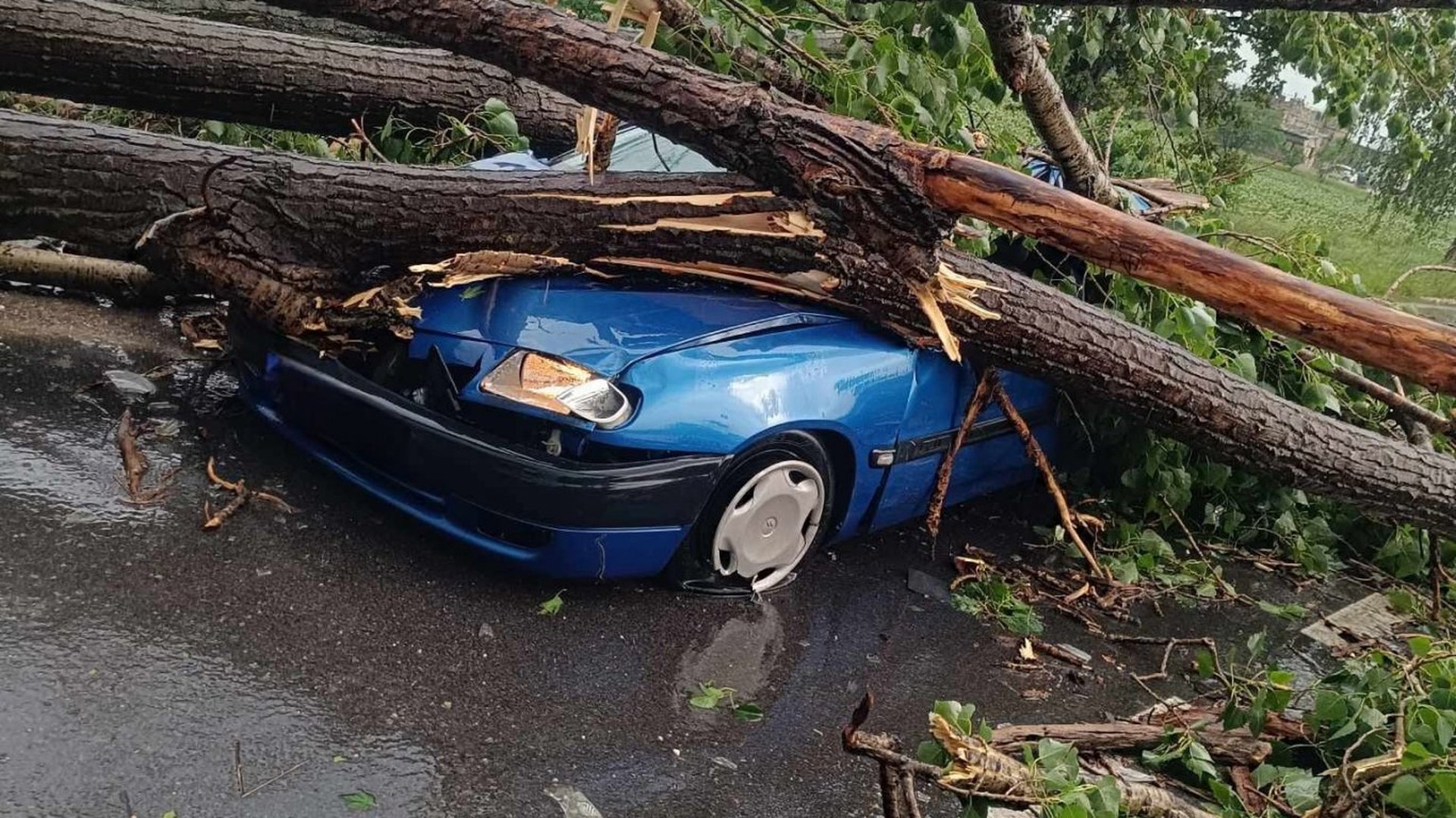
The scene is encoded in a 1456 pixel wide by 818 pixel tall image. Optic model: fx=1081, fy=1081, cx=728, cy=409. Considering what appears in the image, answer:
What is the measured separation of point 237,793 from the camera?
2.27m

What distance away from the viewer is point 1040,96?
4359mm

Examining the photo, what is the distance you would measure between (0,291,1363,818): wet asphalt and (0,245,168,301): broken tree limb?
0.63 meters

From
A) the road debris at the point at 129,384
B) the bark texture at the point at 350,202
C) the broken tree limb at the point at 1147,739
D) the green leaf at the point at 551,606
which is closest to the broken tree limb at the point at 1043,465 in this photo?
the bark texture at the point at 350,202

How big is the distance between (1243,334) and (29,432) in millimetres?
4634

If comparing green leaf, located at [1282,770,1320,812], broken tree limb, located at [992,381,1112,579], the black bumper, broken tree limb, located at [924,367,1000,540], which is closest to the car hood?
the black bumper

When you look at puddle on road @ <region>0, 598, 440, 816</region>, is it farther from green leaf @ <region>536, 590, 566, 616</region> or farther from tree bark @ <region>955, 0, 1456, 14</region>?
tree bark @ <region>955, 0, 1456, 14</region>

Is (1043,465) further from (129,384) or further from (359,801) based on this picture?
(129,384)

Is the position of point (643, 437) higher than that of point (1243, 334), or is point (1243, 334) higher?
point (1243, 334)

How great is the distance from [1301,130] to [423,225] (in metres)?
22.4

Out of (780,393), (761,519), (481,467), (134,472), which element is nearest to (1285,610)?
(761,519)

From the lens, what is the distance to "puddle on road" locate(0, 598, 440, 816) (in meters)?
2.22

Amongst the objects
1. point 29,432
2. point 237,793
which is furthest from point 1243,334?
point 29,432

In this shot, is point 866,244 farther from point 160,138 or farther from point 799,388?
point 160,138

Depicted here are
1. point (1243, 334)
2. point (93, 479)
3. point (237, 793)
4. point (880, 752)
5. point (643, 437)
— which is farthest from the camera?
point (1243, 334)
